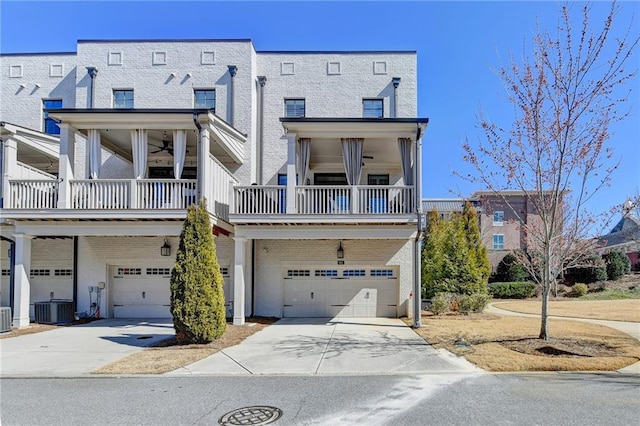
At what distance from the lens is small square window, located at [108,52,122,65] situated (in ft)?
55.7

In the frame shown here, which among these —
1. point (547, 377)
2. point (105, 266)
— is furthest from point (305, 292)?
point (547, 377)

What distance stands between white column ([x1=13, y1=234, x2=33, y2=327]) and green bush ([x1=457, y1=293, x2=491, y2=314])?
1434cm

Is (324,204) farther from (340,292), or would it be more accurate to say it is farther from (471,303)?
(471,303)

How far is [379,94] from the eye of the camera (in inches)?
669

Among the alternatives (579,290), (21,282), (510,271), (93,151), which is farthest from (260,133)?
(579,290)

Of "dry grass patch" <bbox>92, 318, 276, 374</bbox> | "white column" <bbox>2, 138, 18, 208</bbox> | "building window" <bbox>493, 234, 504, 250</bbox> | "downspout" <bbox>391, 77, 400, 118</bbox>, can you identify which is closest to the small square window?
"white column" <bbox>2, 138, 18, 208</bbox>

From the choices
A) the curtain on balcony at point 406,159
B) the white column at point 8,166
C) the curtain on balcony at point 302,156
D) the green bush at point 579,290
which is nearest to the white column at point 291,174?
the curtain on balcony at point 302,156

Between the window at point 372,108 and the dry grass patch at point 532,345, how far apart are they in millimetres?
8152

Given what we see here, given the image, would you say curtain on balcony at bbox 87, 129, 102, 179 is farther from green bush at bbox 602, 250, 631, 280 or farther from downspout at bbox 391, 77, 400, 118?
green bush at bbox 602, 250, 631, 280

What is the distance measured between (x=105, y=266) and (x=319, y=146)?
8659 millimetres

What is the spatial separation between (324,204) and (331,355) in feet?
16.5

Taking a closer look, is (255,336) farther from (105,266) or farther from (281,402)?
(105,266)

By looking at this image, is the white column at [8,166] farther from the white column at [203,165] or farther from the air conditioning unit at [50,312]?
the white column at [203,165]

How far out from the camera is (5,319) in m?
11.9
